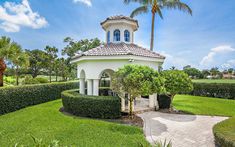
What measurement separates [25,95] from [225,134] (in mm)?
16290

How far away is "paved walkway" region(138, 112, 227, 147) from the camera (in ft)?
26.3

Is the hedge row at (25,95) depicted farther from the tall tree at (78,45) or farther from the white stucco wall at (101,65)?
the tall tree at (78,45)

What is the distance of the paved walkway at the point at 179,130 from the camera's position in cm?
802

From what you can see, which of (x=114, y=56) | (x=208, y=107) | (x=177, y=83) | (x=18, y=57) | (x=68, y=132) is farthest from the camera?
(x=18, y=57)

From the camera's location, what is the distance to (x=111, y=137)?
27.0ft

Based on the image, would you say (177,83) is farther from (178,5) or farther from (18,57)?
(18,57)

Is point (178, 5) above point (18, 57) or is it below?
above

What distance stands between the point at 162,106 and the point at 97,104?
22.4 feet

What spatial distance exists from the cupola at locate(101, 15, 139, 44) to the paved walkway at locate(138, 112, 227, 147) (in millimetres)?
7921

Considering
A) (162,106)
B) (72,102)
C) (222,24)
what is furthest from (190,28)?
(72,102)

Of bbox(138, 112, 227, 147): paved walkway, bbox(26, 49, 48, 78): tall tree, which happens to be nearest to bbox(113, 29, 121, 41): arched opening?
bbox(138, 112, 227, 147): paved walkway

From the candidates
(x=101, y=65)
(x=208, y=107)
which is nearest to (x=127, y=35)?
(x=101, y=65)

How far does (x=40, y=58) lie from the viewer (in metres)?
50.0

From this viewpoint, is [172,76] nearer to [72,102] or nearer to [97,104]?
[97,104]
